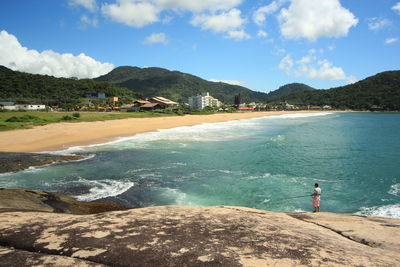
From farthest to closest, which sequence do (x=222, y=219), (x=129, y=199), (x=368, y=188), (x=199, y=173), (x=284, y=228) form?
(x=199, y=173)
(x=368, y=188)
(x=129, y=199)
(x=222, y=219)
(x=284, y=228)

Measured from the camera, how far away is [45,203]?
31.2 feet

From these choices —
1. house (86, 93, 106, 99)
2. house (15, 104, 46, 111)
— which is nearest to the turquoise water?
house (15, 104, 46, 111)

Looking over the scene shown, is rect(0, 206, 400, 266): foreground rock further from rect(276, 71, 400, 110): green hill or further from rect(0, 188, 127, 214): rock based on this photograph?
rect(276, 71, 400, 110): green hill

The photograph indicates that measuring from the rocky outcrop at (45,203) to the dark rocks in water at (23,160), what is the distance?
9.85 meters

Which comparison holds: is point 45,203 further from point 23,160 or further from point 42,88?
point 42,88

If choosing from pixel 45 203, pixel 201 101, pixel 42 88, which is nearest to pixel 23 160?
pixel 45 203

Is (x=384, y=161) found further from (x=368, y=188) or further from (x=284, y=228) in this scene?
(x=284, y=228)

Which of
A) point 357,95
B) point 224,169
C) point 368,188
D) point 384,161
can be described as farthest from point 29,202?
point 357,95

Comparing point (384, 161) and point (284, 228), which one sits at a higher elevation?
point (284, 228)

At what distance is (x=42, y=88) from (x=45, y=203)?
108782 mm

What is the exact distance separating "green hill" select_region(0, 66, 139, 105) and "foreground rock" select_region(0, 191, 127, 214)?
82992 millimetres

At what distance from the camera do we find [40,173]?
1702 centimetres

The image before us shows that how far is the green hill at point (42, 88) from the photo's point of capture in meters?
88.6

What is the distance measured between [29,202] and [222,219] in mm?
7285
